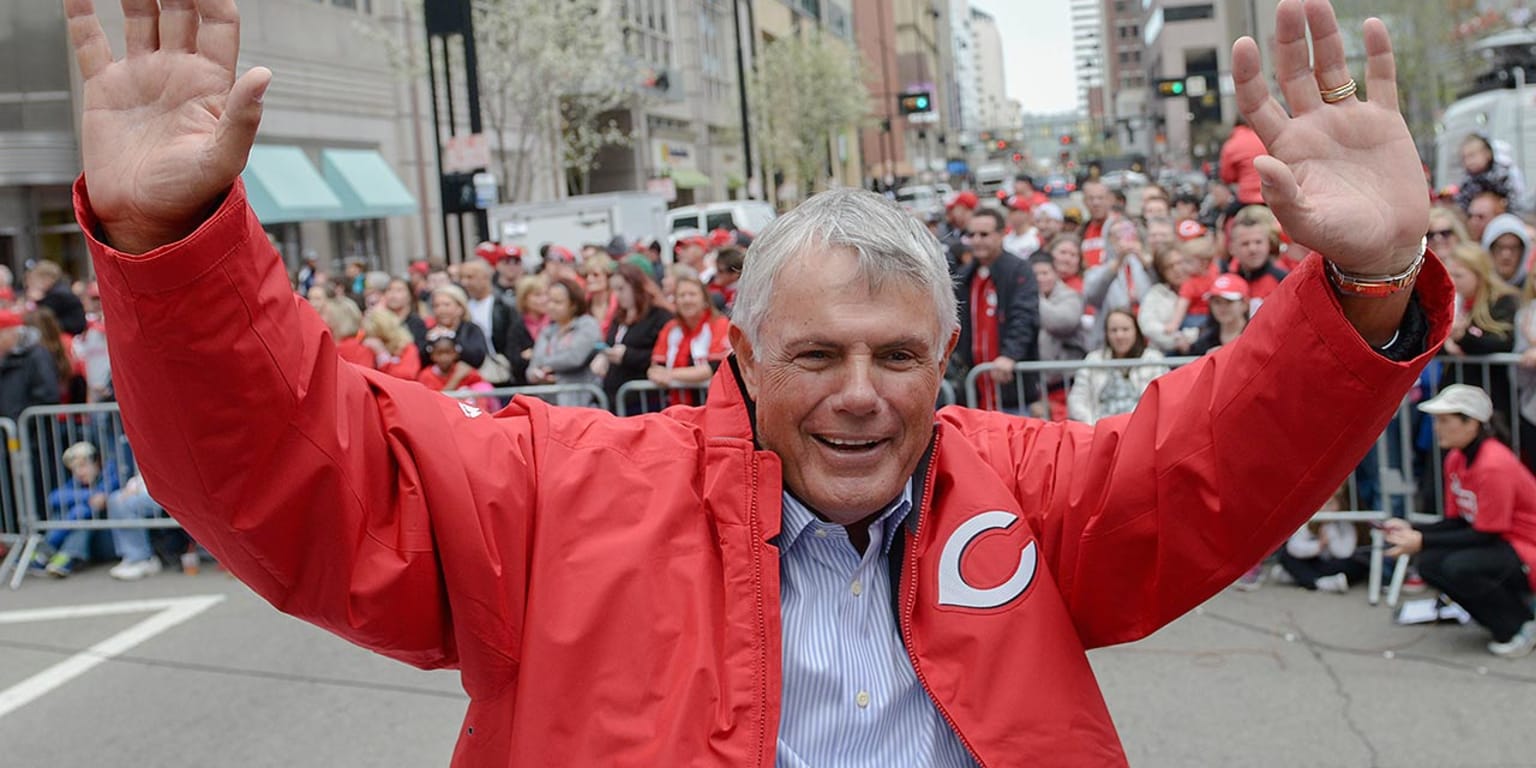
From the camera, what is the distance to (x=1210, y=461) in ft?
7.39

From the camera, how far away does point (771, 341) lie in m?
2.41

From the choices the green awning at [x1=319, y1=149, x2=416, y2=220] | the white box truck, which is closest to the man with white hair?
the white box truck

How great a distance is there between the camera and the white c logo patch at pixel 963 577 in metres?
2.32

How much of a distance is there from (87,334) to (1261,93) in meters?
10.4

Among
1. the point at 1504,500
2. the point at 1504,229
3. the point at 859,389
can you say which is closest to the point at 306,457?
the point at 859,389

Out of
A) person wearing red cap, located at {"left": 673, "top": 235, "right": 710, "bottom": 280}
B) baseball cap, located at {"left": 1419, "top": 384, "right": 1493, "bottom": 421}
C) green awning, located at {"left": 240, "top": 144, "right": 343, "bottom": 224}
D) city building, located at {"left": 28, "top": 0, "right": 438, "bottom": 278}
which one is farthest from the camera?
green awning, located at {"left": 240, "top": 144, "right": 343, "bottom": 224}

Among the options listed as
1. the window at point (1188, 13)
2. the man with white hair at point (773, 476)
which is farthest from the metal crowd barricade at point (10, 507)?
the window at point (1188, 13)

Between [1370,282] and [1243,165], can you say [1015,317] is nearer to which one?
[1243,165]

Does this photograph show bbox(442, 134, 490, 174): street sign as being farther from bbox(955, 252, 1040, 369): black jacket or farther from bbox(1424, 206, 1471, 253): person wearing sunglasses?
bbox(1424, 206, 1471, 253): person wearing sunglasses

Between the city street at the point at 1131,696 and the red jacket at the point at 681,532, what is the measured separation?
Result: 339 centimetres

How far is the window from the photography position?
408 feet

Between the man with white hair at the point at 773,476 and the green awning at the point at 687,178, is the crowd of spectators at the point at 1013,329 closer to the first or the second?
the man with white hair at the point at 773,476

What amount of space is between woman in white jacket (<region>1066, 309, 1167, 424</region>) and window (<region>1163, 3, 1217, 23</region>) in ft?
405

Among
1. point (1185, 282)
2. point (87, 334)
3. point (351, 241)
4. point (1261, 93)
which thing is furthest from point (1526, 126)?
point (351, 241)
